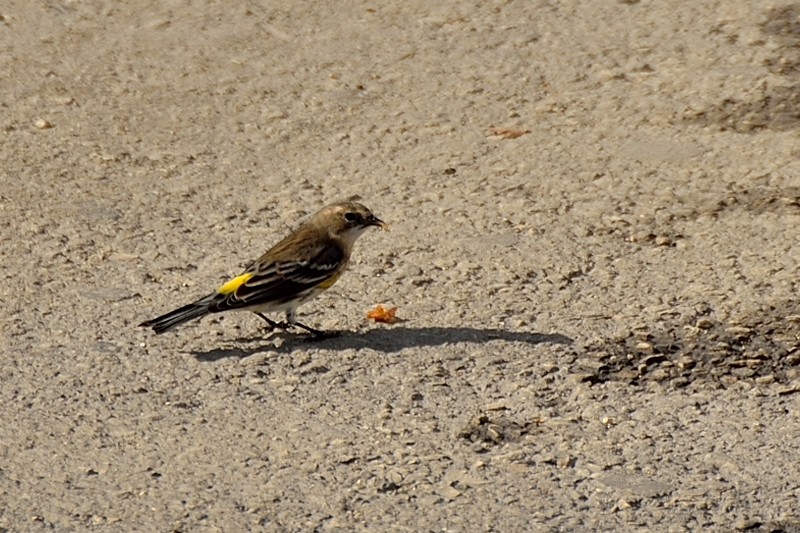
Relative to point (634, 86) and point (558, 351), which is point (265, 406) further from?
point (634, 86)

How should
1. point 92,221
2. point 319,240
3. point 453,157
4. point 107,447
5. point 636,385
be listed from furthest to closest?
point 453,157
point 92,221
point 319,240
point 636,385
point 107,447

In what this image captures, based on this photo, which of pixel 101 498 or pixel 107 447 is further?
pixel 107 447

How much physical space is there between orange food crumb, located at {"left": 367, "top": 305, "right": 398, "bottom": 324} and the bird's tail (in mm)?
870

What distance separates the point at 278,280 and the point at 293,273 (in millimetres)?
90

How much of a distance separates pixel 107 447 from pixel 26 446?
345mm

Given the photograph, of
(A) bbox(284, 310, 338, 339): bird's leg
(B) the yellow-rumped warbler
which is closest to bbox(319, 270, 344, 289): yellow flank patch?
(B) the yellow-rumped warbler

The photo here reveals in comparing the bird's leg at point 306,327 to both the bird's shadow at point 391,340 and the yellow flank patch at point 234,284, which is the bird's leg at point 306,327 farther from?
the yellow flank patch at point 234,284

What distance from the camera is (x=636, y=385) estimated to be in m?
7.01

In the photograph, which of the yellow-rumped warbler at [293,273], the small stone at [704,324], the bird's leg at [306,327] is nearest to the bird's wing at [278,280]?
the yellow-rumped warbler at [293,273]

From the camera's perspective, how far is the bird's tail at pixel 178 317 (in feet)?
24.1

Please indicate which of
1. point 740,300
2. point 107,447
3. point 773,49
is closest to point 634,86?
point 773,49

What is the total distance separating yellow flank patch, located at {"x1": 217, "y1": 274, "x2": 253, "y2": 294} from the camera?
7.45m

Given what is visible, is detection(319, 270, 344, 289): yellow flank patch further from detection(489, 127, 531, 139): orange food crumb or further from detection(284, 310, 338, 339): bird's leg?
detection(489, 127, 531, 139): orange food crumb

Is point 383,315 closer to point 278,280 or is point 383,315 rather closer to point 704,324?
point 278,280
